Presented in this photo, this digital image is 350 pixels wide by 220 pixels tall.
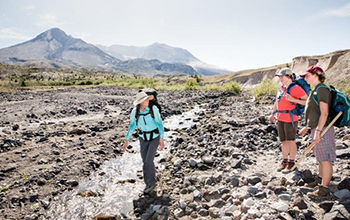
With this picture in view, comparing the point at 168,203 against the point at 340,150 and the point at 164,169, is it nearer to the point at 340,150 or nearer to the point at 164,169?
the point at 164,169

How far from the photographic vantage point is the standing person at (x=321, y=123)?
419 centimetres

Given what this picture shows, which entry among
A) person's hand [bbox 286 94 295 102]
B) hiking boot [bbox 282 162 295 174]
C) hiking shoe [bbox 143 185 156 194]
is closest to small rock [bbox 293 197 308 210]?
hiking boot [bbox 282 162 295 174]

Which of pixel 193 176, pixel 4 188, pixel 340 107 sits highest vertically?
pixel 340 107

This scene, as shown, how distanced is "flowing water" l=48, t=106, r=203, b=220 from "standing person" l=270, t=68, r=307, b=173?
3.88 m

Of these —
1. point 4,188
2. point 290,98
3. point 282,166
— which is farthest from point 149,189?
point 290,98

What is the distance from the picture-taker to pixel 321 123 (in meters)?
4.25

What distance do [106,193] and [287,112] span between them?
511 cm

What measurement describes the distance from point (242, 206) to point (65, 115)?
1508 cm

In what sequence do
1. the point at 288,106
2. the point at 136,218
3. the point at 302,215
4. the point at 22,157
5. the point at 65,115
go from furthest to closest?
the point at 65,115
the point at 22,157
the point at 288,106
the point at 136,218
the point at 302,215

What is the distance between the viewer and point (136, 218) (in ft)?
16.7

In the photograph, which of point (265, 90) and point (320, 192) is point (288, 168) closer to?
point (320, 192)

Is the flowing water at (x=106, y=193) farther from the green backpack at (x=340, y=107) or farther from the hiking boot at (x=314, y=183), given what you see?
the green backpack at (x=340, y=107)

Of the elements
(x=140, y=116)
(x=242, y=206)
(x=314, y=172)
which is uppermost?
(x=140, y=116)

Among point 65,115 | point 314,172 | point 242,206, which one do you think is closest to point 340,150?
point 314,172
